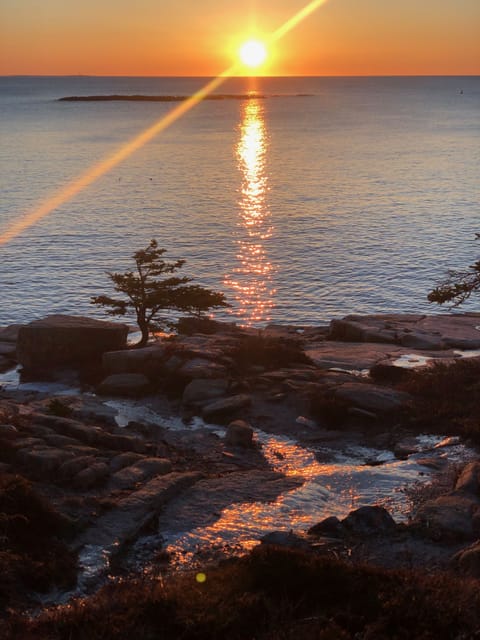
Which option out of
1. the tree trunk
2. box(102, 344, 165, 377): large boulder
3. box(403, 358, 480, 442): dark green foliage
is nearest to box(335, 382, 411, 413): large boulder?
box(403, 358, 480, 442): dark green foliage

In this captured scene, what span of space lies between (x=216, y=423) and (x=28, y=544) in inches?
388

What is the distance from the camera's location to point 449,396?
78.4 ft

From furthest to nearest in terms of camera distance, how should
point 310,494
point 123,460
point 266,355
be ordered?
point 266,355, point 123,460, point 310,494

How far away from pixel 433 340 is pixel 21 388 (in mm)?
18449

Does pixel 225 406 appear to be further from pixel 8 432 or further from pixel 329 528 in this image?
pixel 329 528

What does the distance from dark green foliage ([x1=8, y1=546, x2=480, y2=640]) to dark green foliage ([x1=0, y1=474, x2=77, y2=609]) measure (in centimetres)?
123

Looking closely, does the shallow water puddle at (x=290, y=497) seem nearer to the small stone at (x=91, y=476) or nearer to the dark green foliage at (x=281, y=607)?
the small stone at (x=91, y=476)

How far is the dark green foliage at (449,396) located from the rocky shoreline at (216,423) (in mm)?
547

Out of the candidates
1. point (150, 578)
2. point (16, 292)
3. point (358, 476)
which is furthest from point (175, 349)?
point (16, 292)

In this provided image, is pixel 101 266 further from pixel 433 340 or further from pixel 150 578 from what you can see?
pixel 150 578

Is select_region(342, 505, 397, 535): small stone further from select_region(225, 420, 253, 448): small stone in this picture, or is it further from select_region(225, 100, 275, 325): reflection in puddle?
select_region(225, 100, 275, 325): reflection in puddle

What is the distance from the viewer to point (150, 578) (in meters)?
13.4

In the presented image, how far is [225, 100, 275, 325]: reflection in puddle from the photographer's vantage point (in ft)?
149

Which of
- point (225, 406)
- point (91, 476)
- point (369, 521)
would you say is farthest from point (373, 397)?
point (91, 476)
